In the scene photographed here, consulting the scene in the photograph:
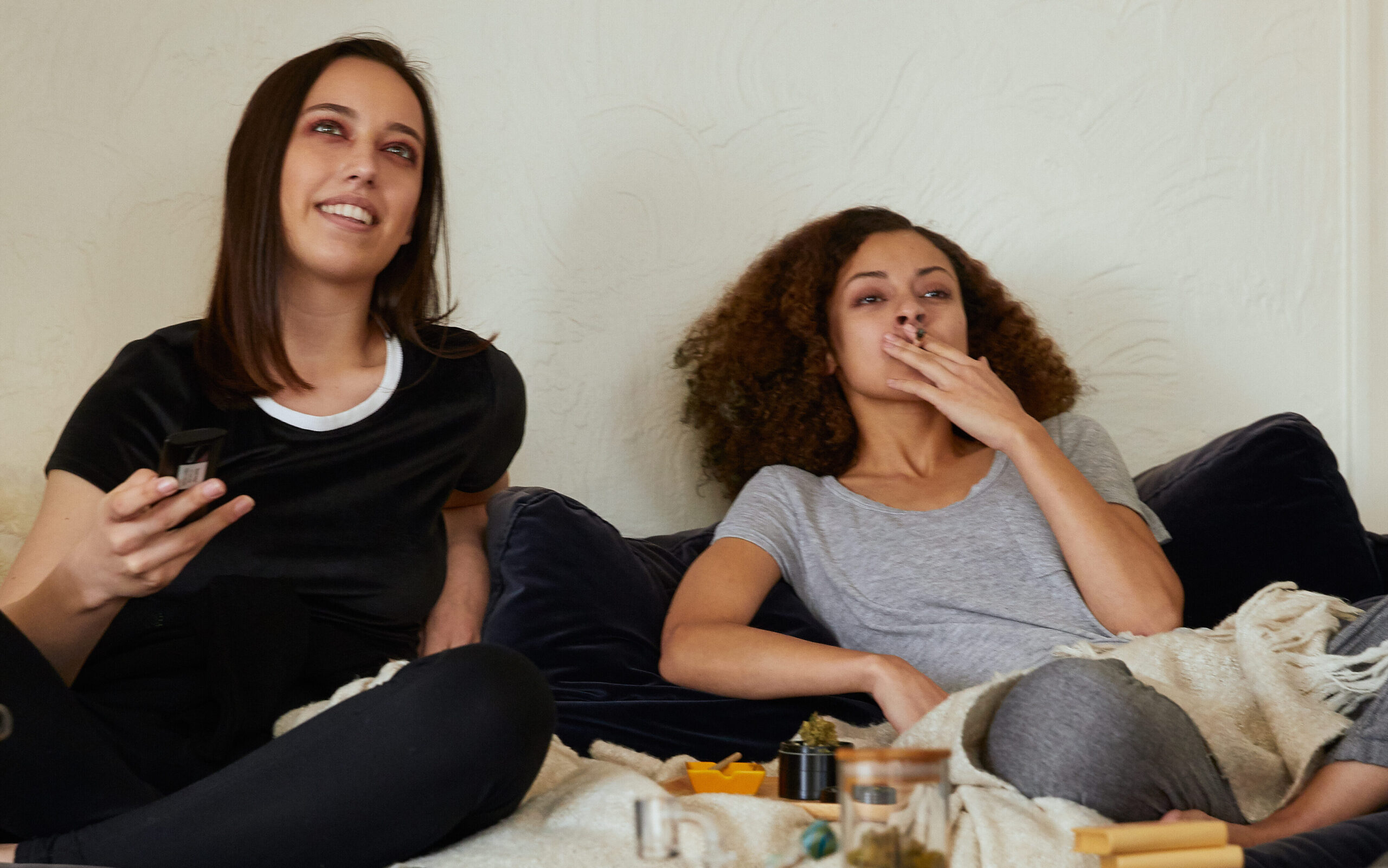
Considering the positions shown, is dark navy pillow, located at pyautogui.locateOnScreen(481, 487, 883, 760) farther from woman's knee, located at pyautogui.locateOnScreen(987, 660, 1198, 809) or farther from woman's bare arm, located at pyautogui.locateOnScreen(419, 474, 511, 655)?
woman's knee, located at pyautogui.locateOnScreen(987, 660, 1198, 809)

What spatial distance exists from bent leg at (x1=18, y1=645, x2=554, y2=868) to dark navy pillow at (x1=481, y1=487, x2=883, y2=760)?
41cm

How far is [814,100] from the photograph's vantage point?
2.15m

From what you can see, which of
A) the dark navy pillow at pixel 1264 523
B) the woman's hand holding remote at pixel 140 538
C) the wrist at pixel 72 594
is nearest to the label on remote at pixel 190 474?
the woman's hand holding remote at pixel 140 538

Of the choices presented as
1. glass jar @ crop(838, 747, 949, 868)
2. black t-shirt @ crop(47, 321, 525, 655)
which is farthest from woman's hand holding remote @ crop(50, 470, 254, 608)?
glass jar @ crop(838, 747, 949, 868)

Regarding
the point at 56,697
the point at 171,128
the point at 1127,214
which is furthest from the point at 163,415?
the point at 1127,214

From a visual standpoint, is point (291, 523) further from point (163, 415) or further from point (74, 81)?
point (74, 81)

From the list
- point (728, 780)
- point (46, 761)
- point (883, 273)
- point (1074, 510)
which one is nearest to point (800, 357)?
point (883, 273)

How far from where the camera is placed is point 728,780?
1227 mm

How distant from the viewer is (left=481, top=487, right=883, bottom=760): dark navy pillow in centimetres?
146

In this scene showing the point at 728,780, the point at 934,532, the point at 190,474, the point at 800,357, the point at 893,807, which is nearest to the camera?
the point at 893,807

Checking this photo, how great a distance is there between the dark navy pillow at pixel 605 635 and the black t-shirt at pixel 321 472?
0.10m

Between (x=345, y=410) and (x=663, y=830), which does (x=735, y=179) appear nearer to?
(x=345, y=410)

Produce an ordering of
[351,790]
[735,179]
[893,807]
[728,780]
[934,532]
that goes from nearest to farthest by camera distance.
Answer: [893,807] < [351,790] < [728,780] < [934,532] < [735,179]

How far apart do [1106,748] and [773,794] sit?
1.29 ft
